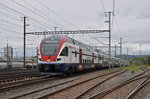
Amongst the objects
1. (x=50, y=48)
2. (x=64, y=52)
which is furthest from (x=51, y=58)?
(x=64, y=52)

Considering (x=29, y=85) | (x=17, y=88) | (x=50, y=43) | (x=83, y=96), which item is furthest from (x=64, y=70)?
(x=83, y=96)

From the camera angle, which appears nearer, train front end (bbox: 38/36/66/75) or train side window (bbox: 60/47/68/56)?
train front end (bbox: 38/36/66/75)

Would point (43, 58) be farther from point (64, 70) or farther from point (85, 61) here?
point (85, 61)

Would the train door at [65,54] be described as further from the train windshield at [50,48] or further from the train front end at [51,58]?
the train windshield at [50,48]

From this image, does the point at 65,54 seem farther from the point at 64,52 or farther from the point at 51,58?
the point at 51,58

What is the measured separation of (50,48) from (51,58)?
0.91 m

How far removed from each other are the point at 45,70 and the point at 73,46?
3.99 m

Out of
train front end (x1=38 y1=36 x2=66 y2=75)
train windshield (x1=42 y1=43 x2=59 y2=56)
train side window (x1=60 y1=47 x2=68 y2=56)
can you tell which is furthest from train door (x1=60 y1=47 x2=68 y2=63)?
train windshield (x1=42 y1=43 x2=59 y2=56)

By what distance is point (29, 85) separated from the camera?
13555 mm

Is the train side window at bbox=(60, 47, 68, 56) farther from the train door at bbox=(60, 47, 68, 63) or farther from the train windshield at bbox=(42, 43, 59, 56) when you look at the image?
the train windshield at bbox=(42, 43, 59, 56)

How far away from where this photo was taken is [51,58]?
17.5 metres

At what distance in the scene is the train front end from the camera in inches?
686

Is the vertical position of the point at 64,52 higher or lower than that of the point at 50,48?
lower

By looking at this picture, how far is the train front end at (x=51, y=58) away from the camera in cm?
1742
